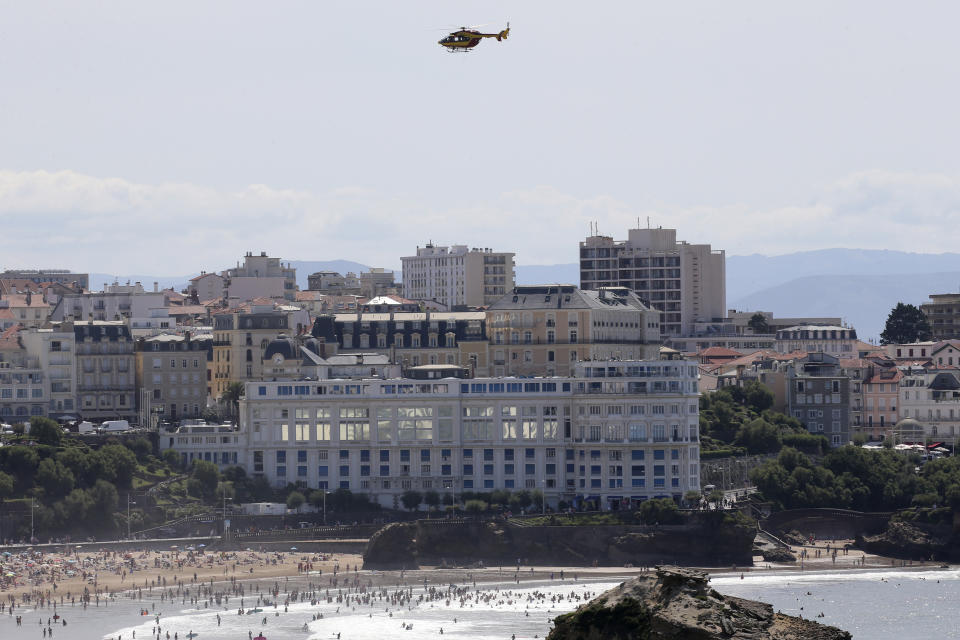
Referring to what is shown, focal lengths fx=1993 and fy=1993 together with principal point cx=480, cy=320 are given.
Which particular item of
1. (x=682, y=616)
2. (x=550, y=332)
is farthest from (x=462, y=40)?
(x=550, y=332)

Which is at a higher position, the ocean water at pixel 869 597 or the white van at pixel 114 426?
the white van at pixel 114 426

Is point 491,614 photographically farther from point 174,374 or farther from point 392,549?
point 174,374

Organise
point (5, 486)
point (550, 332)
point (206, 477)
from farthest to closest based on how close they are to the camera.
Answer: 1. point (550, 332)
2. point (206, 477)
3. point (5, 486)

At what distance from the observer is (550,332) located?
182 m

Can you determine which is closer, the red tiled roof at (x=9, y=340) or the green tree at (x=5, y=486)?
the green tree at (x=5, y=486)

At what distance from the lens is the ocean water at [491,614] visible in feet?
397

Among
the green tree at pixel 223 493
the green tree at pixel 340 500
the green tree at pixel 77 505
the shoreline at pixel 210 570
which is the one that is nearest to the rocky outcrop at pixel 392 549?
the shoreline at pixel 210 570

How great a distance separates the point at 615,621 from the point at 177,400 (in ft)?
441

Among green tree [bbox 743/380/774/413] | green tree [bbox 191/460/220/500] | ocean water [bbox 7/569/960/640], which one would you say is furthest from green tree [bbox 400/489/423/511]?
green tree [bbox 743/380/774/413]

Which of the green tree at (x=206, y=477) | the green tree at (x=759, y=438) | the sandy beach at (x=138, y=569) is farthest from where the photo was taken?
the green tree at (x=759, y=438)

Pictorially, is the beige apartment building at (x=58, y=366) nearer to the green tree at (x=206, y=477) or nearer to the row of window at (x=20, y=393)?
the row of window at (x=20, y=393)

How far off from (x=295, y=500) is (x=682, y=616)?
10662 centimetres

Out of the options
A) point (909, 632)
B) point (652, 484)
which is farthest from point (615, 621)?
point (652, 484)

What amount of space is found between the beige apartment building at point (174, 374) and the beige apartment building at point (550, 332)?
2720 centimetres
